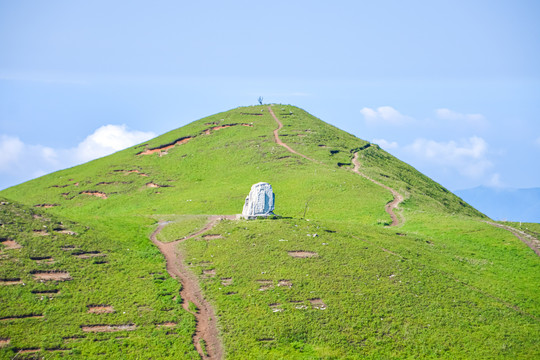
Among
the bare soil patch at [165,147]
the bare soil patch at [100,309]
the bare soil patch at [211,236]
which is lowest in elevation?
the bare soil patch at [100,309]

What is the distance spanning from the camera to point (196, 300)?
31109mm

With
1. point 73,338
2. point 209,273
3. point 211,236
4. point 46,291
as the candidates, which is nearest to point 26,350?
point 73,338

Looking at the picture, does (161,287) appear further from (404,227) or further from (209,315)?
(404,227)

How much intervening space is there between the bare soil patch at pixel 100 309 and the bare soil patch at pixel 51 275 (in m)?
3.59

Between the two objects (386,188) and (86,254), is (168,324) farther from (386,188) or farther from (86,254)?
(386,188)

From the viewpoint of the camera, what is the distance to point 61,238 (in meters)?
36.1

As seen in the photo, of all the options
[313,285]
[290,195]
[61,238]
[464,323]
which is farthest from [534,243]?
[61,238]

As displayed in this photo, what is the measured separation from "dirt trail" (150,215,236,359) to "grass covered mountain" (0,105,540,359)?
33 centimetres

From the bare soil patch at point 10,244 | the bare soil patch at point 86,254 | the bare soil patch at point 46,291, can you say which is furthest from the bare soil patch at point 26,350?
the bare soil patch at point 10,244

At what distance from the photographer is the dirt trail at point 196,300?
26.7 meters

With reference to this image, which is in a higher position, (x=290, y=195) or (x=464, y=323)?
(x=290, y=195)

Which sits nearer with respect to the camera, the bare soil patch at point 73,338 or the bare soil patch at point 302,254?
the bare soil patch at point 73,338

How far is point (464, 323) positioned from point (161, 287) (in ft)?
66.1

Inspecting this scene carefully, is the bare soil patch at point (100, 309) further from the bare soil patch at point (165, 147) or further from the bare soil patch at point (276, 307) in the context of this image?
the bare soil patch at point (165, 147)
